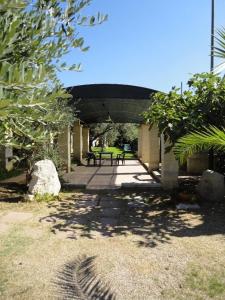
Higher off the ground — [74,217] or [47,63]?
[47,63]

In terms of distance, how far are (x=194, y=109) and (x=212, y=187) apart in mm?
2019

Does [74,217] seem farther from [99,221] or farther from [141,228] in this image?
[141,228]

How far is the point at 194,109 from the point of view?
9648 mm

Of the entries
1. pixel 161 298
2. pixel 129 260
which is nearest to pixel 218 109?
pixel 129 260

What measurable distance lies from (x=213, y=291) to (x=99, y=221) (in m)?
3.62

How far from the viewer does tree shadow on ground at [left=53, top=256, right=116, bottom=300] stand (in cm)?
425

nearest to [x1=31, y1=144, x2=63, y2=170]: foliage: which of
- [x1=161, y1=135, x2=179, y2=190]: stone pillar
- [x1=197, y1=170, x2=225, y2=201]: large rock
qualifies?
[x1=161, y1=135, x2=179, y2=190]: stone pillar

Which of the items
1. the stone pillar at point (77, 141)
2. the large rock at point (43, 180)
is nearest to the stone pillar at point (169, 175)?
the large rock at point (43, 180)

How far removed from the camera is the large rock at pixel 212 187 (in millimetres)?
9477

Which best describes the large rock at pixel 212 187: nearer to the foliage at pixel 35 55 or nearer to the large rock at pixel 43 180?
the large rock at pixel 43 180

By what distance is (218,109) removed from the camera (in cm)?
941

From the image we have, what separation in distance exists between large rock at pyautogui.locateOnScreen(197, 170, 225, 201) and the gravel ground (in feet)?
1.47

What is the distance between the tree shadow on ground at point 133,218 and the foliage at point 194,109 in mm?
1871

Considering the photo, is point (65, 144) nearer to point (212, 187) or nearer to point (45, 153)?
point (45, 153)
